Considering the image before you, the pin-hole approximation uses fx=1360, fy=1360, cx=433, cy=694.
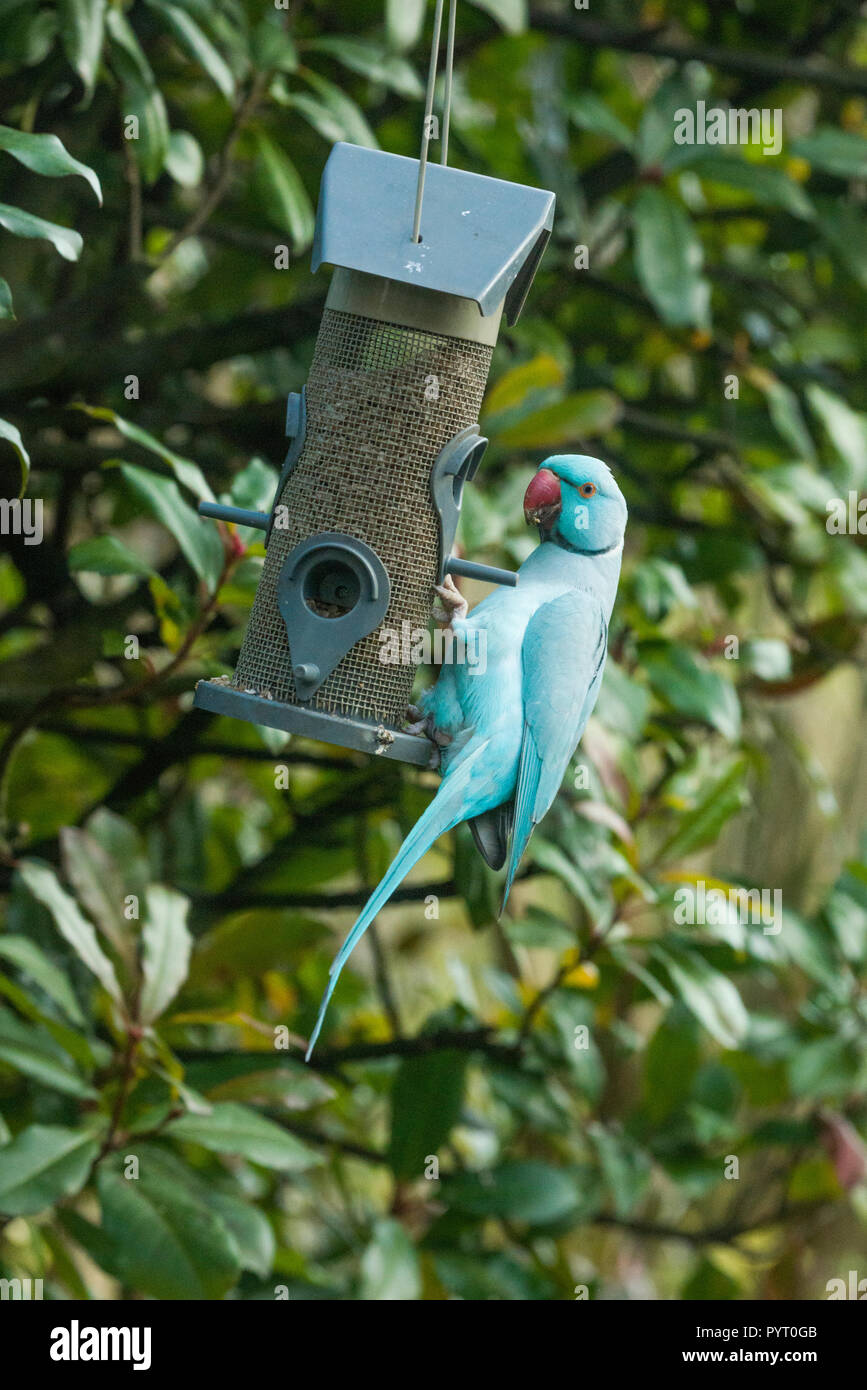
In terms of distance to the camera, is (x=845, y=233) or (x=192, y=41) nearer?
(x=192, y=41)

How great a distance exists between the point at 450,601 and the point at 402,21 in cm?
120

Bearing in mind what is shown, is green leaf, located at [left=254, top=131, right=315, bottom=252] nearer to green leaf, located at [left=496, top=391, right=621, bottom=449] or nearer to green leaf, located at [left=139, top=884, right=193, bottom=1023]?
green leaf, located at [left=496, top=391, right=621, bottom=449]

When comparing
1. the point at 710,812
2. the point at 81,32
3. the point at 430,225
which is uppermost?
the point at 81,32

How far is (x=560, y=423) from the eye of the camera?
2928 mm

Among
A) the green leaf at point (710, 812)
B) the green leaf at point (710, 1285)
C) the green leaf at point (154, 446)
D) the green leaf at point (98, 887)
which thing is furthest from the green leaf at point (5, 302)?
the green leaf at point (710, 1285)

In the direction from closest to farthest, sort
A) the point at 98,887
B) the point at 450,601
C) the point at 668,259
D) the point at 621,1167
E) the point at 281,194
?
the point at 450,601 < the point at 98,887 < the point at 281,194 < the point at 668,259 < the point at 621,1167

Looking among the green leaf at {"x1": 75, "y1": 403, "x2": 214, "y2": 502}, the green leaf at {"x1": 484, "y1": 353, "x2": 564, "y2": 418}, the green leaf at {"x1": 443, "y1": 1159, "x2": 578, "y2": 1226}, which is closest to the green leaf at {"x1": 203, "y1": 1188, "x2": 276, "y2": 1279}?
the green leaf at {"x1": 443, "y1": 1159, "x2": 578, "y2": 1226}

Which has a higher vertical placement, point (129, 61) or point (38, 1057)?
point (129, 61)

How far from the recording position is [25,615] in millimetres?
2986

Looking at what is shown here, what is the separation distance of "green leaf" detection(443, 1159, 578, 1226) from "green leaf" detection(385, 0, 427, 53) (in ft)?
8.10

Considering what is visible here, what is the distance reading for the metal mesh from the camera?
6.92ft

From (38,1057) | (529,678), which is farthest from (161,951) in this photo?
(529,678)

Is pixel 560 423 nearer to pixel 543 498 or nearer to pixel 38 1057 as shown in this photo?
pixel 543 498

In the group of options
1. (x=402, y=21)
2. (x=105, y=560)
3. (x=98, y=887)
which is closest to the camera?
(x=105, y=560)
